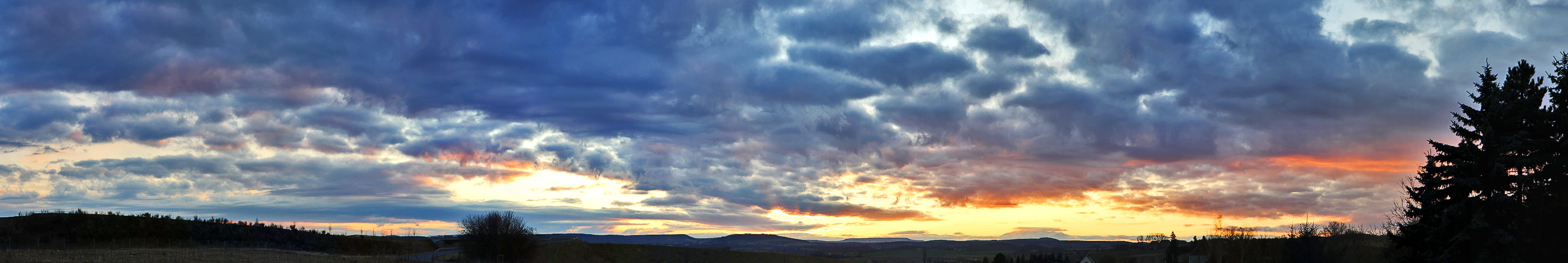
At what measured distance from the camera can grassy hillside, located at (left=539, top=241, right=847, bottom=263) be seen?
304ft

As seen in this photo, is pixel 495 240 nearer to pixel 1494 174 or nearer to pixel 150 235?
pixel 150 235

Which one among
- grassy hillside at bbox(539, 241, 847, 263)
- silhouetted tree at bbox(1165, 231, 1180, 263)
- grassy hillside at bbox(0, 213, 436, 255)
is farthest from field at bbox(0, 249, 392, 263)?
silhouetted tree at bbox(1165, 231, 1180, 263)

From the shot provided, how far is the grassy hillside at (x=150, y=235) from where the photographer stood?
6562 centimetres

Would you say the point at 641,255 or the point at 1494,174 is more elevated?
the point at 1494,174

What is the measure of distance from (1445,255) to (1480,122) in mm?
5218

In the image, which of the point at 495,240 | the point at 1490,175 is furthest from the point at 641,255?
the point at 1490,175

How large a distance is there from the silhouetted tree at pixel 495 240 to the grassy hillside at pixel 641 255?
1148 centimetres

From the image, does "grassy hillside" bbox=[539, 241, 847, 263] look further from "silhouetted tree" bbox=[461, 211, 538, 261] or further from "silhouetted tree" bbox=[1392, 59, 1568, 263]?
"silhouetted tree" bbox=[1392, 59, 1568, 263]

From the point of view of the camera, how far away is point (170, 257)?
1710 inches

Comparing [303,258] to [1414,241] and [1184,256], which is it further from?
[1184,256]

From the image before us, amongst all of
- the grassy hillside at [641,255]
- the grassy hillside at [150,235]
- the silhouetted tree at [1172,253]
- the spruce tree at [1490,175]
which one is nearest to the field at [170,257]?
the grassy hillside at [150,235]

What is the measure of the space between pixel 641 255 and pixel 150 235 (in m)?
48.3

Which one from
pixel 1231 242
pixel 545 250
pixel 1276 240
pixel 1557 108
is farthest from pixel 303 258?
pixel 1276 240

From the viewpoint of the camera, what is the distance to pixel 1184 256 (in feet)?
401
